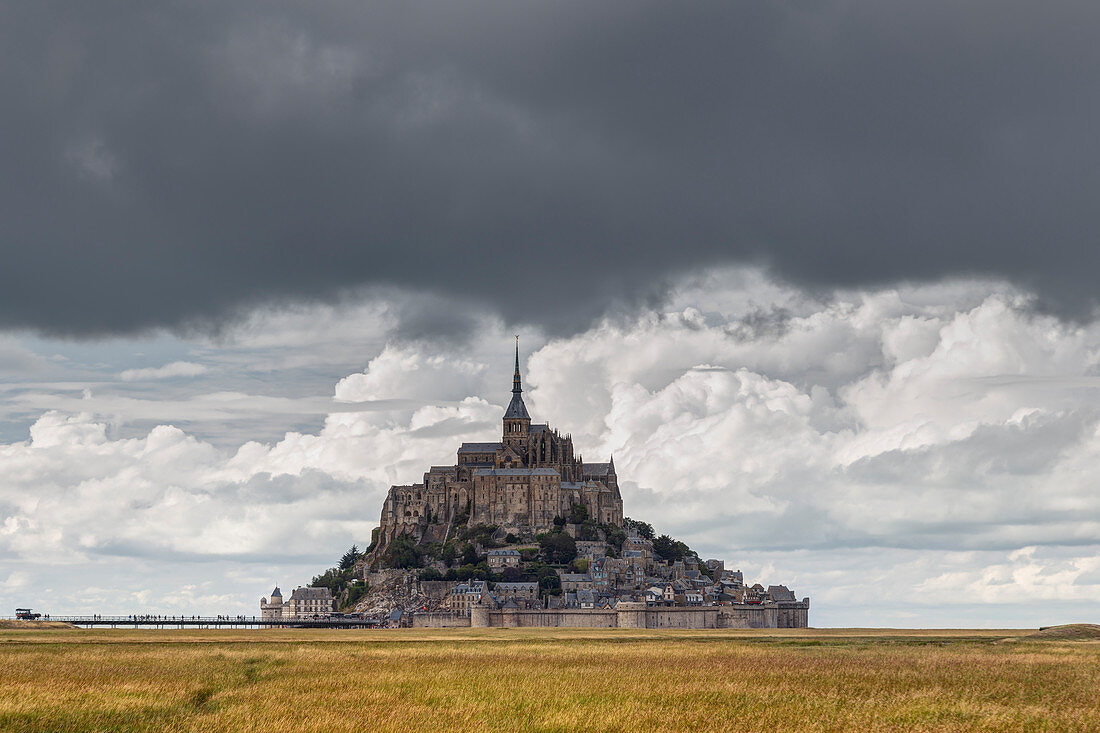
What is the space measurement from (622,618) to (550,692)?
138 metres

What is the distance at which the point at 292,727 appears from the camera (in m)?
38.4

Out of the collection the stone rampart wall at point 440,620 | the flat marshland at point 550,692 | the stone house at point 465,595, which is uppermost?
the flat marshland at point 550,692

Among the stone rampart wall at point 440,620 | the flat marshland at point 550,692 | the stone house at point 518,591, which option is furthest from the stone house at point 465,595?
the flat marshland at point 550,692

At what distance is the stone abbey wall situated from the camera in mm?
184750

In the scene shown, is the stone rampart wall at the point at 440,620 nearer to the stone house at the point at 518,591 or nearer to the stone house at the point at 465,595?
the stone house at the point at 465,595

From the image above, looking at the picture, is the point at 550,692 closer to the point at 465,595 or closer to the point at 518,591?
the point at 465,595

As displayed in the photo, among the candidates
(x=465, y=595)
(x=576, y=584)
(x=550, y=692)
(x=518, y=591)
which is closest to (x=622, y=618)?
(x=576, y=584)

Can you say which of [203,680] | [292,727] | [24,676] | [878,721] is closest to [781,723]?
[878,721]

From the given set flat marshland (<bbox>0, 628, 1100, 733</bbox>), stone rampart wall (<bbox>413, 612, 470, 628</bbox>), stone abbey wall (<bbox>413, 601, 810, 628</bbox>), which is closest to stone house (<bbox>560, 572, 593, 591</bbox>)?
stone abbey wall (<bbox>413, 601, 810, 628</bbox>)

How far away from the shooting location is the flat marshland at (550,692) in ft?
131

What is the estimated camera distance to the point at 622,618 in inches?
7288

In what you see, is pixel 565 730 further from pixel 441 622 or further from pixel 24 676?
pixel 441 622

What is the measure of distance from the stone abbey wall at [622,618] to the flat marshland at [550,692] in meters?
108

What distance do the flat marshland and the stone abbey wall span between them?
4237 inches
